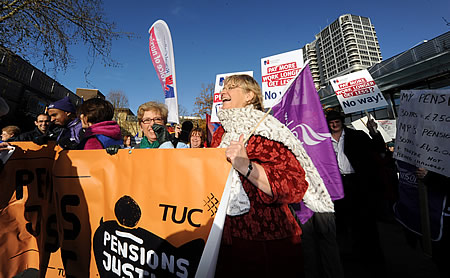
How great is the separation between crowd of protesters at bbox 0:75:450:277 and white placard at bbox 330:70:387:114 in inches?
39.8

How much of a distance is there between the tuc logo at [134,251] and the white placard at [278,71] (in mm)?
3587

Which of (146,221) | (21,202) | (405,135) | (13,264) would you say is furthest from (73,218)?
(405,135)

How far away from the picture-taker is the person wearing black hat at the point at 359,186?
2980 millimetres

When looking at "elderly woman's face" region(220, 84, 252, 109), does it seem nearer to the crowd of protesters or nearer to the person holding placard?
the crowd of protesters

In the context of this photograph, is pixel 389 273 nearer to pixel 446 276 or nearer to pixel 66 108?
pixel 446 276

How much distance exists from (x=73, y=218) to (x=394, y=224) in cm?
597

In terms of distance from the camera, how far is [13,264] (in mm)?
1842

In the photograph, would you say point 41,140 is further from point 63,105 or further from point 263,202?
point 263,202

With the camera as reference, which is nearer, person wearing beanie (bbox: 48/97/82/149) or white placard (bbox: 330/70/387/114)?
person wearing beanie (bbox: 48/97/82/149)

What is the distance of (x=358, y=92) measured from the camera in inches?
177

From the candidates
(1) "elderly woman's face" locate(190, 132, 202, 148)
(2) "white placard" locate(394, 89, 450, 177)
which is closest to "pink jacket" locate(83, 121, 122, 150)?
(1) "elderly woman's face" locate(190, 132, 202, 148)

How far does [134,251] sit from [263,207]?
0.90m

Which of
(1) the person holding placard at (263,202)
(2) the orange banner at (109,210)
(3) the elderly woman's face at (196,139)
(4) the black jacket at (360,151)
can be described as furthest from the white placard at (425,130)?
(3) the elderly woman's face at (196,139)

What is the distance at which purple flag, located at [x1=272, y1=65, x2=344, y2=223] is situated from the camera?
236cm
